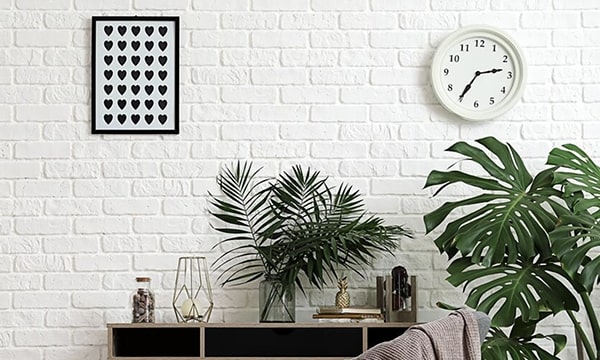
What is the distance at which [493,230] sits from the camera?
3.34 meters

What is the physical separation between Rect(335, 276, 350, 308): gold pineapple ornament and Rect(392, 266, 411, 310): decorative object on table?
0.17 metres

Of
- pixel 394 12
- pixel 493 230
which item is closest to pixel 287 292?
pixel 493 230

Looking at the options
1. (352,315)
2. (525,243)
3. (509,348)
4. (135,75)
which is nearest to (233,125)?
(135,75)

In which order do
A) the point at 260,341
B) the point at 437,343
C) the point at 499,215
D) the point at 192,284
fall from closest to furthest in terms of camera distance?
the point at 437,343
the point at 499,215
the point at 260,341
the point at 192,284

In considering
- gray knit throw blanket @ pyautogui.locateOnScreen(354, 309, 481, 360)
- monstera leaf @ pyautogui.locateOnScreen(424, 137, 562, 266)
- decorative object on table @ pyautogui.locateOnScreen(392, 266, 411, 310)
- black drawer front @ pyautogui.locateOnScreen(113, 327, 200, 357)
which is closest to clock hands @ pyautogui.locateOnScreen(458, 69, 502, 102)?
monstera leaf @ pyautogui.locateOnScreen(424, 137, 562, 266)

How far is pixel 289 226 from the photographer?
3.84 metres

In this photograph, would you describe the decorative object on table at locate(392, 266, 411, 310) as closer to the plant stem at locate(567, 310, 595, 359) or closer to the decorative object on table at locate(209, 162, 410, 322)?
the decorative object on table at locate(209, 162, 410, 322)

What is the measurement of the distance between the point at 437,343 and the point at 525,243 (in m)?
1.09

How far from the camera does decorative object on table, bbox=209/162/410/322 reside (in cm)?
366

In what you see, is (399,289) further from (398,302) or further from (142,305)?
(142,305)

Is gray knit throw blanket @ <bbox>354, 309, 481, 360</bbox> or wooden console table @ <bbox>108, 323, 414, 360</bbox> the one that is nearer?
gray knit throw blanket @ <bbox>354, 309, 481, 360</bbox>

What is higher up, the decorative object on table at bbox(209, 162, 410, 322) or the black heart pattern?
the black heart pattern

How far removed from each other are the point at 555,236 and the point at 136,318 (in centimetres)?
151

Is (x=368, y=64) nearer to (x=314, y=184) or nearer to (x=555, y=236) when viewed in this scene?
(x=314, y=184)
